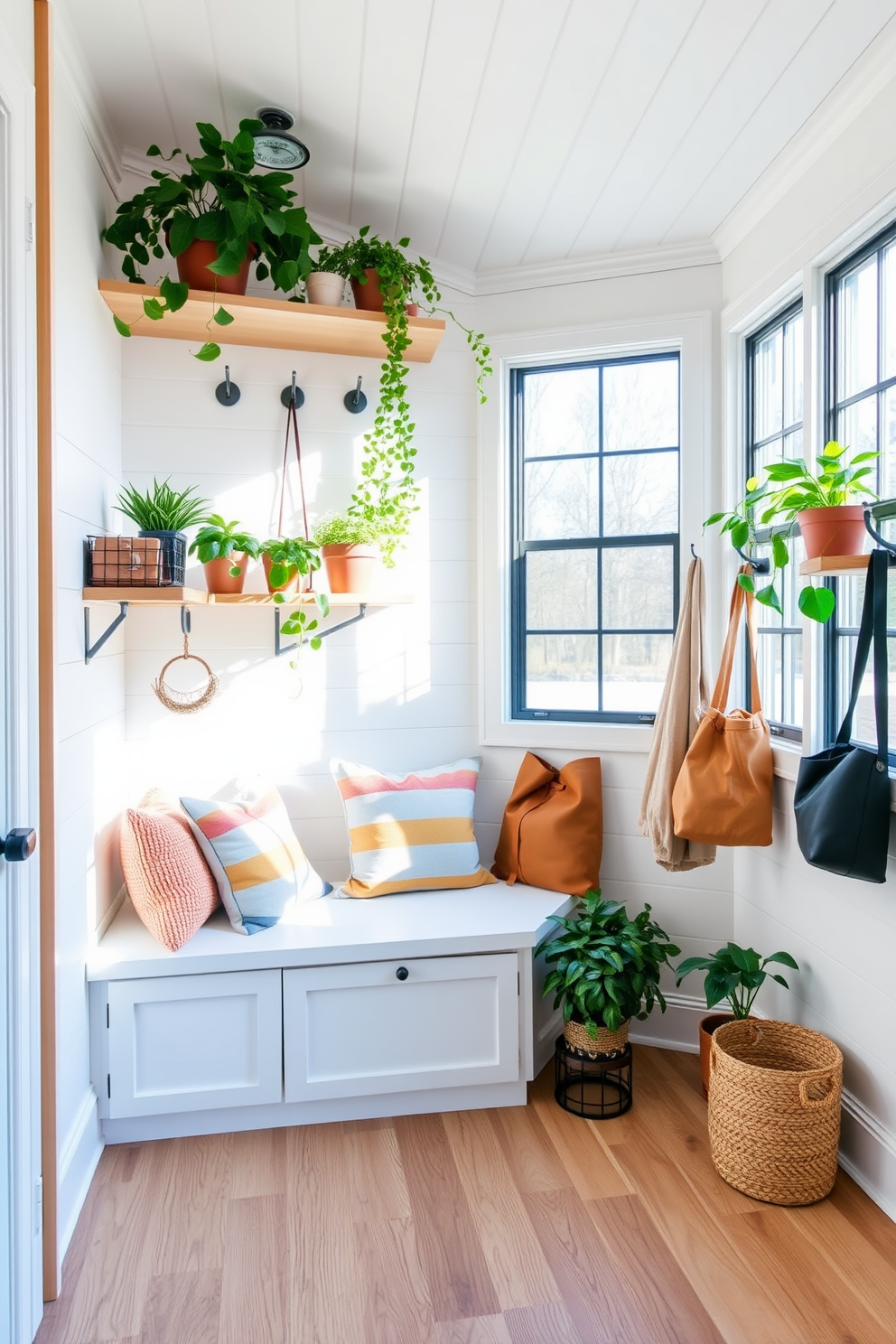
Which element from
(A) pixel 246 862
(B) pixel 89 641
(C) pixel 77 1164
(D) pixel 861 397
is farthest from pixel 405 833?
(D) pixel 861 397

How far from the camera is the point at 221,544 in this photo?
2.38 meters

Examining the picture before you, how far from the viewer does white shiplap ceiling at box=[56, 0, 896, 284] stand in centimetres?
183

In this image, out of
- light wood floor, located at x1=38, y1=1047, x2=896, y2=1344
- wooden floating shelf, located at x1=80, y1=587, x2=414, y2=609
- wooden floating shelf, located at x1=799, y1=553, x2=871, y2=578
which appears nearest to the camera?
light wood floor, located at x1=38, y1=1047, x2=896, y2=1344

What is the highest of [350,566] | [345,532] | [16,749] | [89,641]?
[345,532]

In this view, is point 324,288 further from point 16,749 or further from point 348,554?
point 16,749

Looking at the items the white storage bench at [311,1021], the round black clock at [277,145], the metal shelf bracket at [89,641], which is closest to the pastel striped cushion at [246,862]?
the white storage bench at [311,1021]

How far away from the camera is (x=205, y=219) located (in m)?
2.30

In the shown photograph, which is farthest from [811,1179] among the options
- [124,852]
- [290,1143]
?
[124,852]

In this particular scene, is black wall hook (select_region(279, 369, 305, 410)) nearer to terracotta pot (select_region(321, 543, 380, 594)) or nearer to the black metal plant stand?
terracotta pot (select_region(321, 543, 380, 594))

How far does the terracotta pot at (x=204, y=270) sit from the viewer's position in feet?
7.82

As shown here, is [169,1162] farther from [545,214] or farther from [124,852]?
[545,214]

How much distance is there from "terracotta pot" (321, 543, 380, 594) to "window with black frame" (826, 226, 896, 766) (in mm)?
1274

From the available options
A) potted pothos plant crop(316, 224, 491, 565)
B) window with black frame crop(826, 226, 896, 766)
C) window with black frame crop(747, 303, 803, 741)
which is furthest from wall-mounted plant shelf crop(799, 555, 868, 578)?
potted pothos plant crop(316, 224, 491, 565)

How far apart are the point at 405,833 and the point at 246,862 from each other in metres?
0.49
